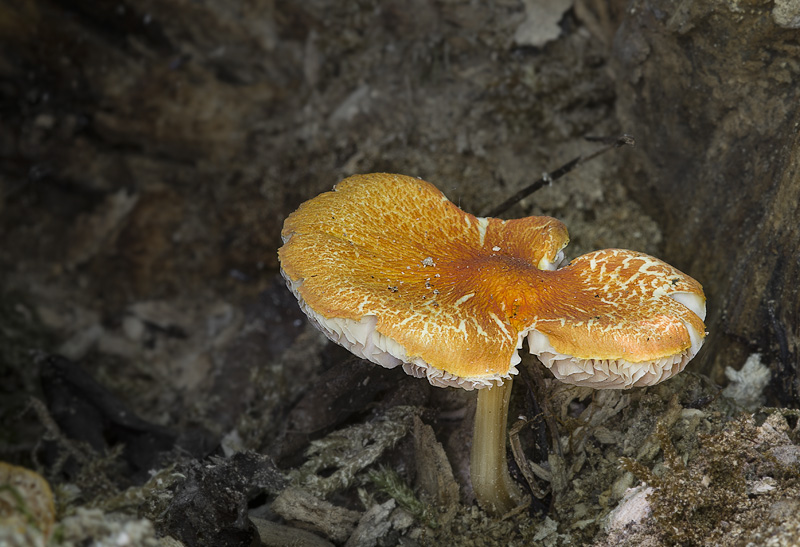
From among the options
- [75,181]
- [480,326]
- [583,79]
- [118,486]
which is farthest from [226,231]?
[480,326]

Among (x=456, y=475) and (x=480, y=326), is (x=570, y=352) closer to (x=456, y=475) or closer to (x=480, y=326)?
(x=480, y=326)

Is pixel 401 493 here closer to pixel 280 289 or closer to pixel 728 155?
pixel 280 289

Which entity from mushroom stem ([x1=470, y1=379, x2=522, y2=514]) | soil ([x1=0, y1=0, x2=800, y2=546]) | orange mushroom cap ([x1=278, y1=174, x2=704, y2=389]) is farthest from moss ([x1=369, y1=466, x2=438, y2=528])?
orange mushroom cap ([x1=278, y1=174, x2=704, y2=389])

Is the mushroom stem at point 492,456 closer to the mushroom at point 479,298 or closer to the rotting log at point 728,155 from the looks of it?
the mushroom at point 479,298

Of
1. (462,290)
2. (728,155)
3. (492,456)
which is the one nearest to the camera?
(462,290)

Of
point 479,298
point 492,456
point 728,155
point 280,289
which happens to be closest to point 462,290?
point 479,298

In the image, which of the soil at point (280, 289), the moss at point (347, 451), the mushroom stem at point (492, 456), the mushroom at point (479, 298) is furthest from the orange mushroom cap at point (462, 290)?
the moss at point (347, 451)

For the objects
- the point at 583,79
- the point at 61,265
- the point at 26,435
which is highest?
the point at 583,79

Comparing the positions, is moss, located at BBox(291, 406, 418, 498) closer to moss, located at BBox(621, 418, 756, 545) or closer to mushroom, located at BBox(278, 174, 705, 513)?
mushroom, located at BBox(278, 174, 705, 513)
